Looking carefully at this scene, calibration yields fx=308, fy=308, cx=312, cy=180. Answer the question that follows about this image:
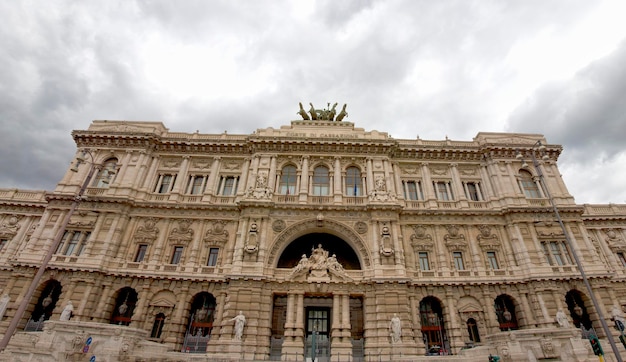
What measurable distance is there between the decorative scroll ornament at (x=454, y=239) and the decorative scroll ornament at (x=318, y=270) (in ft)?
30.8

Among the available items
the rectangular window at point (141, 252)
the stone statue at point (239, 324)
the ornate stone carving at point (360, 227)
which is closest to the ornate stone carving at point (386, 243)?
the ornate stone carving at point (360, 227)

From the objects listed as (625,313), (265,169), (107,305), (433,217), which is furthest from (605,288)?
(107,305)

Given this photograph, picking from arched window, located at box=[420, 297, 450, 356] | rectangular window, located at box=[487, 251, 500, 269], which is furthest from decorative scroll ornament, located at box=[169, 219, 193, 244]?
rectangular window, located at box=[487, 251, 500, 269]

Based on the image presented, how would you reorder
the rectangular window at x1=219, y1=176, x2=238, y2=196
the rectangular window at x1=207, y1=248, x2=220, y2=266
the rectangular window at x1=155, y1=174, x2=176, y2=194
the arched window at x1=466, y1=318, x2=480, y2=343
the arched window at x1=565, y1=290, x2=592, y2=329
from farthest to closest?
the rectangular window at x1=155, y1=174, x2=176, y2=194, the rectangular window at x1=219, y1=176, x2=238, y2=196, the rectangular window at x1=207, y1=248, x2=220, y2=266, the arched window at x1=565, y1=290, x2=592, y2=329, the arched window at x1=466, y1=318, x2=480, y2=343

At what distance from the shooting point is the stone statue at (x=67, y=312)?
826 inches

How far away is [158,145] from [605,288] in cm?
4027

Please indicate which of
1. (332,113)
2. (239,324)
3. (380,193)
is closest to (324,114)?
(332,113)

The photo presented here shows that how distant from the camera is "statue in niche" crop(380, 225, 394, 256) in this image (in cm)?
2380

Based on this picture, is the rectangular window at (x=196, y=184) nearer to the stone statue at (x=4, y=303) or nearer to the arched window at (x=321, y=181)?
the arched window at (x=321, y=181)

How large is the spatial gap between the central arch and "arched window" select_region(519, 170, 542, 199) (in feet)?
54.2

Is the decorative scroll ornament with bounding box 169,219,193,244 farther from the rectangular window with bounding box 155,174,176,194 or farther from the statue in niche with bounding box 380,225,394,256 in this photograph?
the statue in niche with bounding box 380,225,394,256

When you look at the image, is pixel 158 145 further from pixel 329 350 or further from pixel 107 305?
pixel 329 350

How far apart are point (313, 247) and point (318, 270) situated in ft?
9.97

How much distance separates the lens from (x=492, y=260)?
25609 mm
